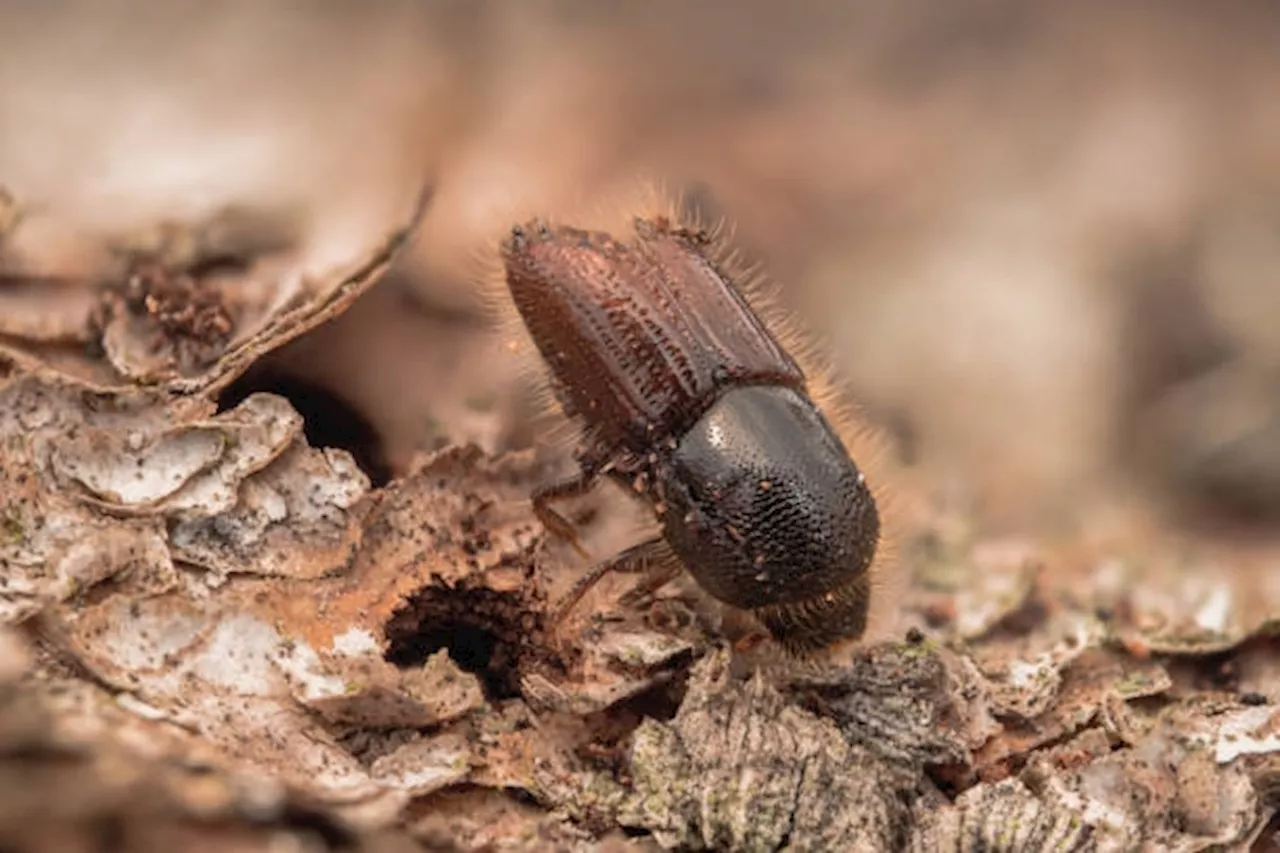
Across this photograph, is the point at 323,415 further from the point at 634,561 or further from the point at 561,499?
the point at 634,561

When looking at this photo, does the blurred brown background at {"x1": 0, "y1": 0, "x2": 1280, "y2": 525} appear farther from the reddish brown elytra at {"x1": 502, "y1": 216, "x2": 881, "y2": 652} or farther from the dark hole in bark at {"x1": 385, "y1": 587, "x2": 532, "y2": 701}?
the dark hole in bark at {"x1": 385, "y1": 587, "x2": 532, "y2": 701}

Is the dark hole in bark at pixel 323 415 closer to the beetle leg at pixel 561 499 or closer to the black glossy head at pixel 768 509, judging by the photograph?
the beetle leg at pixel 561 499

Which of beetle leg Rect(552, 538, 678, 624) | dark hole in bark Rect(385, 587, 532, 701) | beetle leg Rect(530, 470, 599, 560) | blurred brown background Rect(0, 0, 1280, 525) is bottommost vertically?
dark hole in bark Rect(385, 587, 532, 701)

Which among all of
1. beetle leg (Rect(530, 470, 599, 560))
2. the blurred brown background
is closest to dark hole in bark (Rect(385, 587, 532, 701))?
beetle leg (Rect(530, 470, 599, 560))

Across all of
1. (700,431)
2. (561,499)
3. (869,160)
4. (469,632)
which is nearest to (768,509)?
(700,431)

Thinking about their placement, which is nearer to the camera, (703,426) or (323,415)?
(703,426)

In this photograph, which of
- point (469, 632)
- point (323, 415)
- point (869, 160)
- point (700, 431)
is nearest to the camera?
point (469, 632)

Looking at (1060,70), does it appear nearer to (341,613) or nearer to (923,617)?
(923,617)

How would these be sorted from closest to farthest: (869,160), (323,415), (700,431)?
(700,431)
(323,415)
(869,160)

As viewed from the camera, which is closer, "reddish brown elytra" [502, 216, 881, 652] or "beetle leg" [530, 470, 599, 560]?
"reddish brown elytra" [502, 216, 881, 652]
